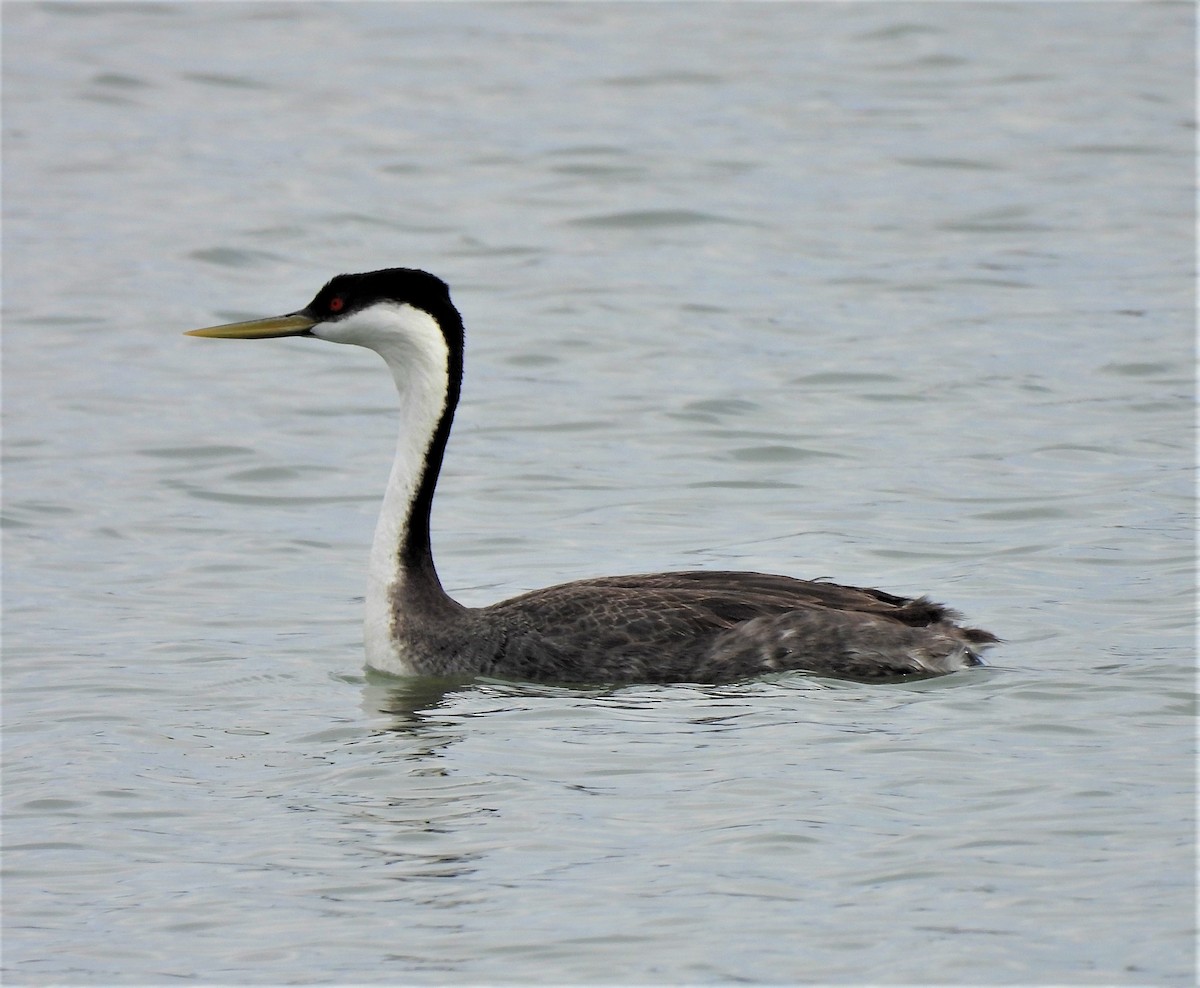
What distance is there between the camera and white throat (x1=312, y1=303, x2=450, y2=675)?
9.88 m

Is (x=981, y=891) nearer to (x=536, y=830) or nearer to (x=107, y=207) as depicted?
(x=536, y=830)

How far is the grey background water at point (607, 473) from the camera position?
23.9 ft

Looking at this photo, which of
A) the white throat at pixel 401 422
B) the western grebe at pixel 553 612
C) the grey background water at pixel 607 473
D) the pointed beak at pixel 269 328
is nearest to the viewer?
the grey background water at pixel 607 473

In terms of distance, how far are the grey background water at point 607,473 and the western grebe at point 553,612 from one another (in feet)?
0.55

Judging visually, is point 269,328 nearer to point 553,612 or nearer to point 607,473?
point 553,612

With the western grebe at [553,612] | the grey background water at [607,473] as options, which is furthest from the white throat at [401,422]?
the grey background water at [607,473]

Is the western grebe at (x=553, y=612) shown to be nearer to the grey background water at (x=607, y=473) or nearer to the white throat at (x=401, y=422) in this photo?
the white throat at (x=401, y=422)

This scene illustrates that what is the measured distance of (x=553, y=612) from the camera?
9.65 m

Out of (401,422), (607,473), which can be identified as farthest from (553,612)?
(607,473)

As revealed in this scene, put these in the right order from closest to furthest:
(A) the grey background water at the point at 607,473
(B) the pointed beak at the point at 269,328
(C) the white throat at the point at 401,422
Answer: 1. (A) the grey background water at the point at 607,473
2. (C) the white throat at the point at 401,422
3. (B) the pointed beak at the point at 269,328

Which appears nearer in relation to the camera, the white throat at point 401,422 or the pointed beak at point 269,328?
the white throat at point 401,422

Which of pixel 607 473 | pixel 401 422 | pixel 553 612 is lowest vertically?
pixel 607 473

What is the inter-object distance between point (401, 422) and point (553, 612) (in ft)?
4.01

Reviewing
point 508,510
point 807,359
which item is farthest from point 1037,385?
point 508,510
